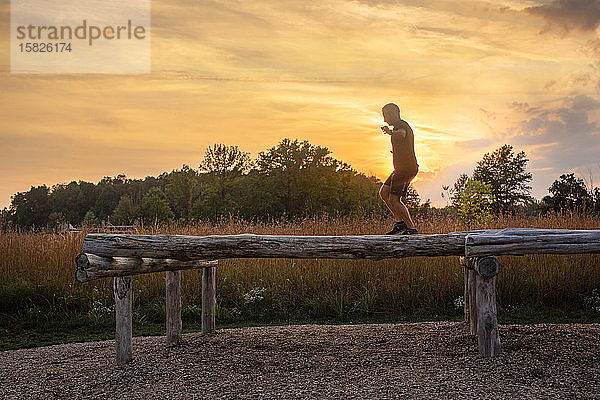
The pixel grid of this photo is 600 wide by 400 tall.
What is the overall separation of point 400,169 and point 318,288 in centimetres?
321

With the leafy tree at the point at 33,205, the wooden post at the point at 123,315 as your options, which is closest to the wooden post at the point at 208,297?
the wooden post at the point at 123,315

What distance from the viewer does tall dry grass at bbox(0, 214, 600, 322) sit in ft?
27.6

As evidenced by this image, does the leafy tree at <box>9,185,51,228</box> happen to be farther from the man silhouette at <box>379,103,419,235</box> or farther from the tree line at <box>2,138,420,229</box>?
the man silhouette at <box>379,103,419,235</box>

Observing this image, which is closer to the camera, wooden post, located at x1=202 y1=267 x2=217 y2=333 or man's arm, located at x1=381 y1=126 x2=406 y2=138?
man's arm, located at x1=381 y1=126 x2=406 y2=138

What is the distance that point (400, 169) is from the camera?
20.3 feet

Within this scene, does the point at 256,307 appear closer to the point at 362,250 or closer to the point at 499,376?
the point at 362,250

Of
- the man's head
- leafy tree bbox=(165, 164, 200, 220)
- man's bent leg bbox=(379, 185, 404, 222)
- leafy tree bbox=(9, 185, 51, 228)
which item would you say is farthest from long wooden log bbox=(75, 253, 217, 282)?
leafy tree bbox=(9, 185, 51, 228)

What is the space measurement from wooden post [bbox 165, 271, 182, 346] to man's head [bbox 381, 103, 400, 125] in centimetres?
278

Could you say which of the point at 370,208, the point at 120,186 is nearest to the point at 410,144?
the point at 370,208

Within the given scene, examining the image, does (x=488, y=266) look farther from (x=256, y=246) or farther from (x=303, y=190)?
(x=303, y=190)

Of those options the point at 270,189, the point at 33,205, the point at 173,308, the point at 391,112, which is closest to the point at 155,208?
the point at 33,205

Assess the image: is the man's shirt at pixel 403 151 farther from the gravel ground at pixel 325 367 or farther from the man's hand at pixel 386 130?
the gravel ground at pixel 325 367

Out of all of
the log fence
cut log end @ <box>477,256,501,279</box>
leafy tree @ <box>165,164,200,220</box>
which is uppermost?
leafy tree @ <box>165,164,200,220</box>

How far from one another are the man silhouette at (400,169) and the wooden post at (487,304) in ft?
3.84
